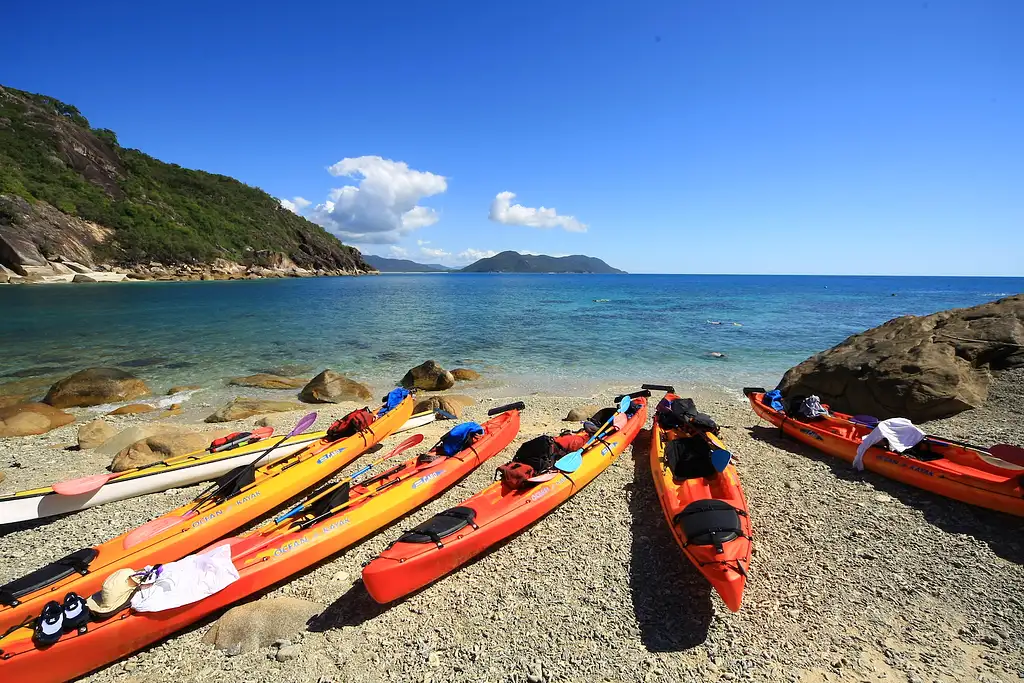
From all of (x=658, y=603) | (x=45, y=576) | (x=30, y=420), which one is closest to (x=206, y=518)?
(x=45, y=576)

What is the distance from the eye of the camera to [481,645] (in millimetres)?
4137

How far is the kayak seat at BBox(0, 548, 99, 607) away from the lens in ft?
13.5

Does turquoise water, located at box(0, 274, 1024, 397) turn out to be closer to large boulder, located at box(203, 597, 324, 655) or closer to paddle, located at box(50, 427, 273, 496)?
paddle, located at box(50, 427, 273, 496)

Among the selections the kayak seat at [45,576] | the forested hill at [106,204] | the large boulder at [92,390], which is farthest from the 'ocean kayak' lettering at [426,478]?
the forested hill at [106,204]

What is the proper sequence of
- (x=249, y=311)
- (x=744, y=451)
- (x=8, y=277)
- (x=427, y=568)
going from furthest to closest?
1. (x=8, y=277)
2. (x=249, y=311)
3. (x=744, y=451)
4. (x=427, y=568)

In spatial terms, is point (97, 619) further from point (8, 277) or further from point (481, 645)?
point (8, 277)

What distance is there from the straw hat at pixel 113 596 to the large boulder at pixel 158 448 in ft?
13.8

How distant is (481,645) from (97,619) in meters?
3.45

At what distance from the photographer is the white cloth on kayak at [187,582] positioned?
4109mm

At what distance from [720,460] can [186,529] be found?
22.9 feet

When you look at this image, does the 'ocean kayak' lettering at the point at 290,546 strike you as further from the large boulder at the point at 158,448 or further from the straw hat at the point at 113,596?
the large boulder at the point at 158,448

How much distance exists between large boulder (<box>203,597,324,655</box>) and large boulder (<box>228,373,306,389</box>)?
11.5 meters

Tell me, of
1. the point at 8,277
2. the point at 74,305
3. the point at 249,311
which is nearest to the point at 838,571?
the point at 249,311

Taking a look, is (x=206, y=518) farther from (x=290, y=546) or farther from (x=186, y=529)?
(x=290, y=546)
